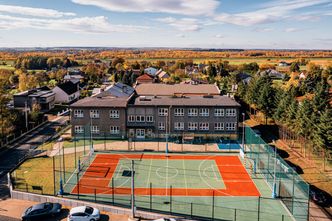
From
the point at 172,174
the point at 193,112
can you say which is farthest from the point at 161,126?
the point at 172,174

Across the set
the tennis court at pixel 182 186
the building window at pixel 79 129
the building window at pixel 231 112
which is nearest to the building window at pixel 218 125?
the building window at pixel 231 112

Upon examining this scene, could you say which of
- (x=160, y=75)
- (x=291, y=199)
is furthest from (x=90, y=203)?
(x=160, y=75)

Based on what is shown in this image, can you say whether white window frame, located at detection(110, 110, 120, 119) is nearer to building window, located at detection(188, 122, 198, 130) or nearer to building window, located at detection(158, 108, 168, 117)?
building window, located at detection(158, 108, 168, 117)

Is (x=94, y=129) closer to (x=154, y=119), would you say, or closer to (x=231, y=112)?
(x=154, y=119)

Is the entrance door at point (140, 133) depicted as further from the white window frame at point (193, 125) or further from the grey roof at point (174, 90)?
the grey roof at point (174, 90)

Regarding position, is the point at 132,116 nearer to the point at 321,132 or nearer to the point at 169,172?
the point at 169,172

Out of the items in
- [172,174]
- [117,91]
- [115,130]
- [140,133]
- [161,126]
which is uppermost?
[117,91]
